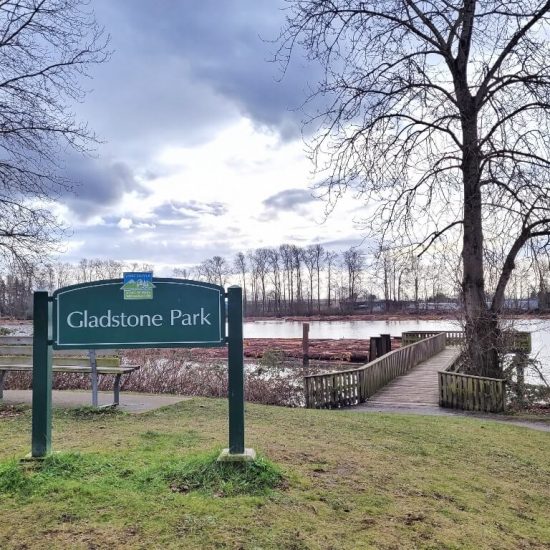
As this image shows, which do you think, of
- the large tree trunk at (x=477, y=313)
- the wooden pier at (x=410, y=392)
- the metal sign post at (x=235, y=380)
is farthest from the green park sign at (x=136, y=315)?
the large tree trunk at (x=477, y=313)

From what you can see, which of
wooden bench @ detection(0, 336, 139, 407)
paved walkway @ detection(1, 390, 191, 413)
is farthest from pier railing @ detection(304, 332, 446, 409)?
wooden bench @ detection(0, 336, 139, 407)

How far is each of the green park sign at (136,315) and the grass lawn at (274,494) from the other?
3.11 feet

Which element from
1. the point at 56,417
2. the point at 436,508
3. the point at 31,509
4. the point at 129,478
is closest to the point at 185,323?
the point at 129,478

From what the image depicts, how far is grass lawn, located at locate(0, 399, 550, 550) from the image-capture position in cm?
289

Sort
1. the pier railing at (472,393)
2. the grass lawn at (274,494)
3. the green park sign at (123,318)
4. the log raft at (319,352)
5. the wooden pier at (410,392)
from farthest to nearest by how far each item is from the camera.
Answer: the log raft at (319,352)
the wooden pier at (410,392)
the pier railing at (472,393)
the green park sign at (123,318)
the grass lawn at (274,494)

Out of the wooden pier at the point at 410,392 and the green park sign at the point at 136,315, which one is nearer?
the green park sign at the point at 136,315

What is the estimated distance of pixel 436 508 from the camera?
3.46 metres

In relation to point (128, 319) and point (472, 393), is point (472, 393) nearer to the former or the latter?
point (472, 393)

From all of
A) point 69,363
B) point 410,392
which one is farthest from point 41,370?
point 410,392

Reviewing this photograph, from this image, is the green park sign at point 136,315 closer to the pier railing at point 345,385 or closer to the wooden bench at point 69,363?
the wooden bench at point 69,363

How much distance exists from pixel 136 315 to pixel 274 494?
176cm

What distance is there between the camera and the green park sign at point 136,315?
416 centimetres

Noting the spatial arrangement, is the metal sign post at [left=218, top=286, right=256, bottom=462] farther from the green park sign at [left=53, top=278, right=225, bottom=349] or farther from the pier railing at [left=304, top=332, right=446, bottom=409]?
the pier railing at [left=304, top=332, right=446, bottom=409]

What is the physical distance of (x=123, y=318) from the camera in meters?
4.20
